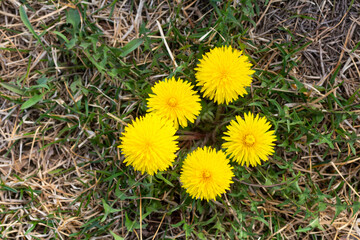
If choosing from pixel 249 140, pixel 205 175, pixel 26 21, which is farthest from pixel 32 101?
pixel 249 140

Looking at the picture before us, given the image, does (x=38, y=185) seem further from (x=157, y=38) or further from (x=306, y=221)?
(x=306, y=221)

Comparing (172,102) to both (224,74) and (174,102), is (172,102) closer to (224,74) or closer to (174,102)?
(174,102)

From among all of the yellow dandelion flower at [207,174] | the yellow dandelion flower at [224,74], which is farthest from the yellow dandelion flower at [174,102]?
the yellow dandelion flower at [207,174]

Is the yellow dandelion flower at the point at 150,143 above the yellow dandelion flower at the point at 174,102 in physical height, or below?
below

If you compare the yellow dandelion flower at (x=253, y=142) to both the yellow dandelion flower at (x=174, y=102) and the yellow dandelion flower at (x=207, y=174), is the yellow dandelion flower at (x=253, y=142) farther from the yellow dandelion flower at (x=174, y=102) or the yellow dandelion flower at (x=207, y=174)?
the yellow dandelion flower at (x=174, y=102)

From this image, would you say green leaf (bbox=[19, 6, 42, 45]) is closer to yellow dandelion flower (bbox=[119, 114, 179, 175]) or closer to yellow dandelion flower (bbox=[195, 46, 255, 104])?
yellow dandelion flower (bbox=[119, 114, 179, 175])
